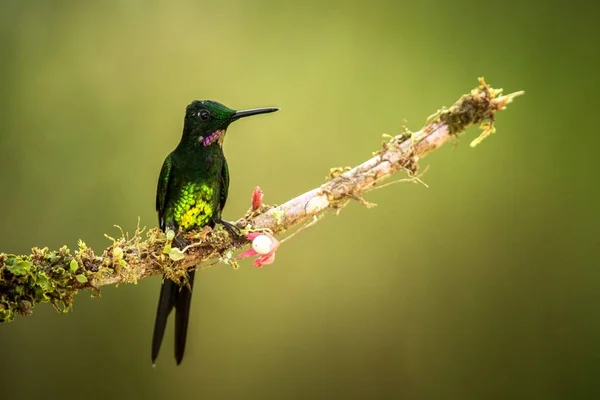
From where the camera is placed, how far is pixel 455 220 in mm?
3363

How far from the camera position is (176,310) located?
2184mm

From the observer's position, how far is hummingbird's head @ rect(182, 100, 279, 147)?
2.03 meters

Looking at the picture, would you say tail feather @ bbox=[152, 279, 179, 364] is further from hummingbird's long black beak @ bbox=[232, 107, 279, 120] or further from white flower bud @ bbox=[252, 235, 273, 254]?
hummingbird's long black beak @ bbox=[232, 107, 279, 120]

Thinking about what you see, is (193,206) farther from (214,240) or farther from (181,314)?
(181,314)

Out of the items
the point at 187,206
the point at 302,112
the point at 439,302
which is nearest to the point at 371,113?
the point at 302,112

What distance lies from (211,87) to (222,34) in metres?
0.30

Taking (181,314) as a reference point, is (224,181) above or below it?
above

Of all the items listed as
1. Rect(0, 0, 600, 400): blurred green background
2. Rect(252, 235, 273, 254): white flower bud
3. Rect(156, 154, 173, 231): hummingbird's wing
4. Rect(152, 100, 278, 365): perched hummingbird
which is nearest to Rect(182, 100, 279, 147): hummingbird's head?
Rect(152, 100, 278, 365): perched hummingbird

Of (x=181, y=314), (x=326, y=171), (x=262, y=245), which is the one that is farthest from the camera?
(x=326, y=171)

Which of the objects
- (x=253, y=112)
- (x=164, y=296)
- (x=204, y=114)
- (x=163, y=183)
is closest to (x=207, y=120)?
(x=204, y=114)

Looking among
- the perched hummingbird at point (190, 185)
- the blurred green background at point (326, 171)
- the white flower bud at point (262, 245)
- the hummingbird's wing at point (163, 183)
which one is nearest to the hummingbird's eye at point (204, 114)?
the perched hummingbird at point (190, 185)

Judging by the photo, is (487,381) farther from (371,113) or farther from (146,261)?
(146,261)

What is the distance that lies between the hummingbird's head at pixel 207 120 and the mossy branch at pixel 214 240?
30cm

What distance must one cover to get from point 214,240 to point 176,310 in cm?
35
